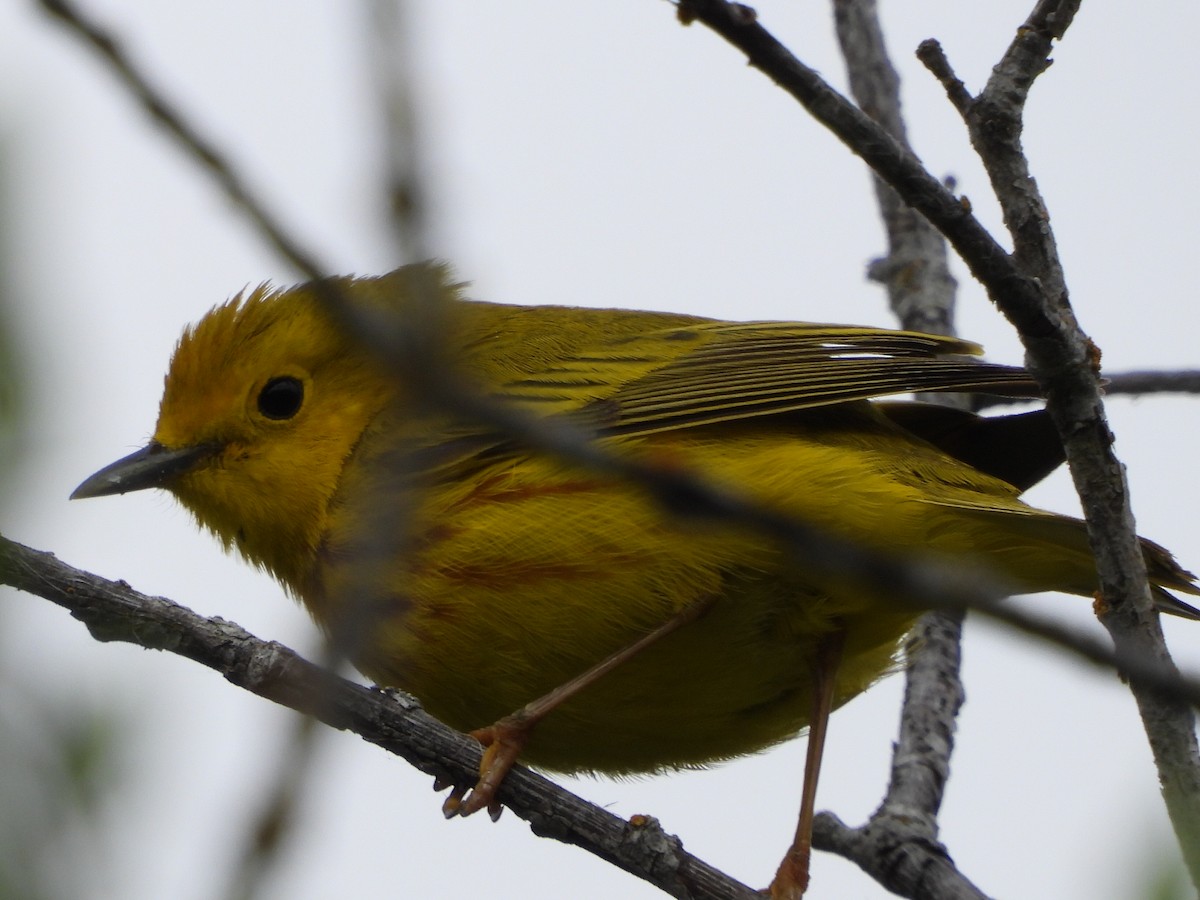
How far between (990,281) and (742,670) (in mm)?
2097

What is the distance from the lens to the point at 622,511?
4852 millimetres

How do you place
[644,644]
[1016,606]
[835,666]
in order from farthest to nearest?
[835,666] < [644,644] < [1016,606]

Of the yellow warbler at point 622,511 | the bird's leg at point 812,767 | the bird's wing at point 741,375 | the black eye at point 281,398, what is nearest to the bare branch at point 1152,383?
the yellow warbler at point 622,511

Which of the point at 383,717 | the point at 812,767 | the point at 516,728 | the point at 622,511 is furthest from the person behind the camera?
the point at 812,767

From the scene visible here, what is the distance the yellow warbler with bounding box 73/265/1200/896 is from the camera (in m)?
4.85

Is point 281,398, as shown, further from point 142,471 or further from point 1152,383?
point 1152,383

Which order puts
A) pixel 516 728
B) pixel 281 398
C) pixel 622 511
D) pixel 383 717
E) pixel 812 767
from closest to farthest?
pixel 383 717
pixel 516 728
pixel 622 511
pixel 812 767
pixel 281 398

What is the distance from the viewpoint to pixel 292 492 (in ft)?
17.8

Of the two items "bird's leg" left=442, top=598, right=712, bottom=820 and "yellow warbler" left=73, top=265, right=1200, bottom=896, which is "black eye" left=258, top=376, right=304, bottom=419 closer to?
"yellow warbler" left=73, top=265, right=1200, bottom=896

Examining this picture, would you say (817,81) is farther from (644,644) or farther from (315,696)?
(644,644)

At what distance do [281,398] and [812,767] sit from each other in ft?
8.27

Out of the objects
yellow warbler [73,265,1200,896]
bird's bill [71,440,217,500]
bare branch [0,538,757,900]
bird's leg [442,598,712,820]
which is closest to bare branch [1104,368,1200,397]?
yellow warbler [73,265,1200,896]

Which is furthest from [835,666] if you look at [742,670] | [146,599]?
[146,599]

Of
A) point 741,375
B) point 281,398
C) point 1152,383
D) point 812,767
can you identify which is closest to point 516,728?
point 812,767
